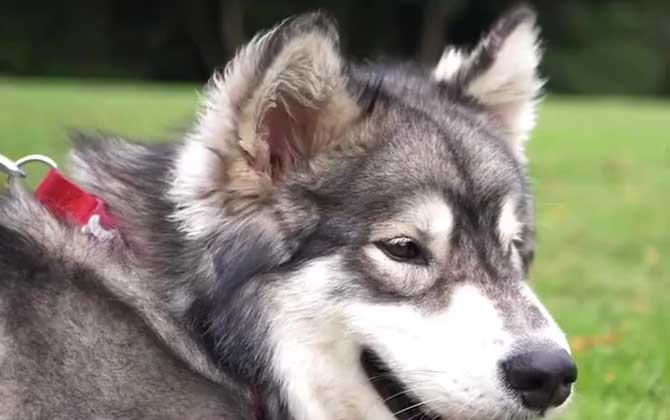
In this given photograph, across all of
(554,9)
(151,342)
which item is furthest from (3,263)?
(554,9)

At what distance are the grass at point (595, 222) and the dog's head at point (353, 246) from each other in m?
0.63

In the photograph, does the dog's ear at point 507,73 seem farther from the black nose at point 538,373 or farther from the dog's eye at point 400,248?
the black nose at point 538,373

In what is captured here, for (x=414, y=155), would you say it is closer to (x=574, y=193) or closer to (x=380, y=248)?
(x=380, y=248)

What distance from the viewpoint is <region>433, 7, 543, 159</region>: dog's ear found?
3.84m

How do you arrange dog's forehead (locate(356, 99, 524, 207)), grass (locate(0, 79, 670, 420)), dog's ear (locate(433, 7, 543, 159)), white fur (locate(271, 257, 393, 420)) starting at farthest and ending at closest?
grass (locate(0, 79, 670, 420)) < dog's ear (locate(433, 7, 543, 159)) < dog's forehead (locate(356, 99, 524, 207)) < white fur (locate(271, 257, 393, 420))

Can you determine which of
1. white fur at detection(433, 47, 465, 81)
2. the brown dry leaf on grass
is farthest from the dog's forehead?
the brown dry leaf on grass

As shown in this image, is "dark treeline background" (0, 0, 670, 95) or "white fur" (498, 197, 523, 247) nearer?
"white fur" (498, 197, 523, 247)

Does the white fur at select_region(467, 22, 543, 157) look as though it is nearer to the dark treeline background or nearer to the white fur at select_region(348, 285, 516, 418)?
the white fur at select_region(348, 285, 516, 418)

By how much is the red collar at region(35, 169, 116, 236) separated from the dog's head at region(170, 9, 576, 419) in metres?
0.27

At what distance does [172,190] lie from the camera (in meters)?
3.25

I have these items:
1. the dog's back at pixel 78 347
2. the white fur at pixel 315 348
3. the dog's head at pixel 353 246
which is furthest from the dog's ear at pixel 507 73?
the dog's back at pixel 78 347

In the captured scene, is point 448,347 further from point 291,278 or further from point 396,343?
point 291,278

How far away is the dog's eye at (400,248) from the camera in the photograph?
3.09 metres

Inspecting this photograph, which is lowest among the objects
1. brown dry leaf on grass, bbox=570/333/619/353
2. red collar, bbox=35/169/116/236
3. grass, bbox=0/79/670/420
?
grass, bbox=0/79/670/420
